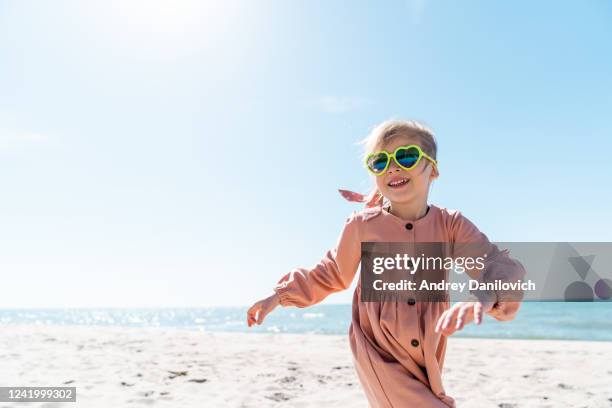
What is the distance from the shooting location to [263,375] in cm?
631

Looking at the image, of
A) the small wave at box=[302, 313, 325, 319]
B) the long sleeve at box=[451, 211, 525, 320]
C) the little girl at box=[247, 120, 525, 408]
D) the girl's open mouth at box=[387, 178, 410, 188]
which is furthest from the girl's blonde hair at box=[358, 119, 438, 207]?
the small wave at box=[302, 313, 325, 319]

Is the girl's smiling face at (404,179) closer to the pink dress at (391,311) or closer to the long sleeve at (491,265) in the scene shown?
the pink dress at (391,311)

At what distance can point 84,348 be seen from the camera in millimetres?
8586

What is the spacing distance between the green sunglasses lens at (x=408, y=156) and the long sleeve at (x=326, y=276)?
408 mm

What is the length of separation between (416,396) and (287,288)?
81 cm

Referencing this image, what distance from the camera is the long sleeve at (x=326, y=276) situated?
2623mm

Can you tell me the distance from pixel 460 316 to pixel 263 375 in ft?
16.2

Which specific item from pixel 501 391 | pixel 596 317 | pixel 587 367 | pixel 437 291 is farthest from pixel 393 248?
pixel 596 317

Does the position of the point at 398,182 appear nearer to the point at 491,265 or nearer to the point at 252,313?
the point at 491,265

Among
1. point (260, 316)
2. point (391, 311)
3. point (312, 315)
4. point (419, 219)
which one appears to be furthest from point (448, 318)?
point (312, 315)

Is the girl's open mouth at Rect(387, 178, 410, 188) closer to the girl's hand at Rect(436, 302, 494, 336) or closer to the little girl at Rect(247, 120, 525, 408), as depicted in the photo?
the little girl at Rect(247, 120, 525, 408)

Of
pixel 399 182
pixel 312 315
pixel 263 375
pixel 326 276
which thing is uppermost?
pixel 399 182

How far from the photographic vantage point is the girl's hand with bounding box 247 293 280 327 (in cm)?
249

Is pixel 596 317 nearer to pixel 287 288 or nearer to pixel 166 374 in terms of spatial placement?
pixel 166 374
